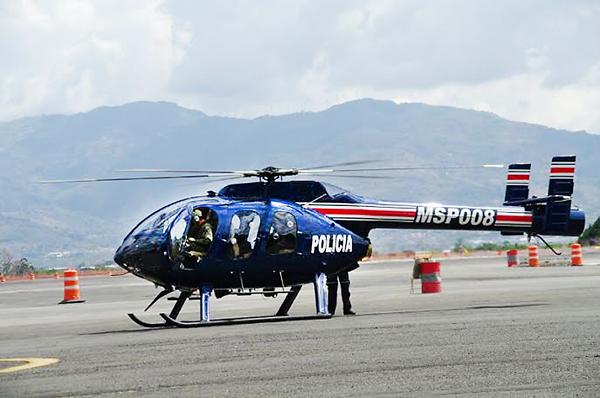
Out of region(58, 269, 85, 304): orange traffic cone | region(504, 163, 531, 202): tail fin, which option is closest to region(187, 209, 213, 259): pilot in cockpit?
region(504, 163, 531, 202): tail fin

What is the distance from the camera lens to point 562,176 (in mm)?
28641

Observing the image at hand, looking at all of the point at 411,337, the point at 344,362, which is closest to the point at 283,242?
the point at 411,337

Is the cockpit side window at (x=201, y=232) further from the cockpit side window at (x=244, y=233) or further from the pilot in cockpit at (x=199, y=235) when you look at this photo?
the cockpit side window at (x=244, y=233)

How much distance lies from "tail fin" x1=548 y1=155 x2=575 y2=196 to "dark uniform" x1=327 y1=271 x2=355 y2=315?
5.90 metres

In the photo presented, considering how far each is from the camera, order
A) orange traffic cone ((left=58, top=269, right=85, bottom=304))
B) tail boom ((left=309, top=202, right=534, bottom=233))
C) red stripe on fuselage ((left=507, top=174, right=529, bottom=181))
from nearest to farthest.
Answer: tail boom ((left=309, top=202, right=534, bottom=233)) → red stripe on fuselage ((left=507, top=174, right=529, bottom=181)) → orange traffic cone ((left=58, top=269, right=85, bottom=304))

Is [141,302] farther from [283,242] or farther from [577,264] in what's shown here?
[577,264]

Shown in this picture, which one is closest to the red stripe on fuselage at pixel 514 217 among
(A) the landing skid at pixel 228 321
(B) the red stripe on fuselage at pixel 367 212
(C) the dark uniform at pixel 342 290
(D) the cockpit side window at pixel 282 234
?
(B) the red stripe on fuselage at pixel 367 212

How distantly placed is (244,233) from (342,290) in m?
2.73

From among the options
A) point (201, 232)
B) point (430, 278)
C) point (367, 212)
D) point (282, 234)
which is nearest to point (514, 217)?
point (367, 212)

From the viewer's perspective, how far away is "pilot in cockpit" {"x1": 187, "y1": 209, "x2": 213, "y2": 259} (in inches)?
898

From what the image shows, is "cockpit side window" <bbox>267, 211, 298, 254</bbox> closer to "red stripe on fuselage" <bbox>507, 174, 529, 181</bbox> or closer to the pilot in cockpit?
the pilot in cockpit

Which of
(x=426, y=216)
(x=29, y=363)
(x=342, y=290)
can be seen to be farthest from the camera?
(x=426, y=216)

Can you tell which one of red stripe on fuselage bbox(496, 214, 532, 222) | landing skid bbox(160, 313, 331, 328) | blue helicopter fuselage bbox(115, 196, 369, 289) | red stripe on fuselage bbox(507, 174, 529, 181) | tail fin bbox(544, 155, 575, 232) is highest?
red stripe on fuselage bbox(507, 174, 529, 181)

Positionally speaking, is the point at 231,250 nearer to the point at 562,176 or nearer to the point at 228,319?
the point at 228,319
